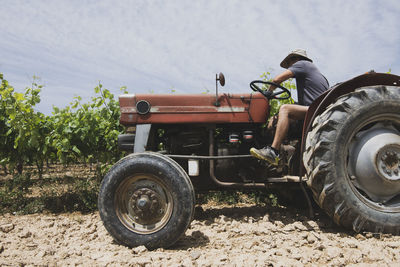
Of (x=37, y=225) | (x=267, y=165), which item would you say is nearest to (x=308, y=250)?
(x=267, y=165)

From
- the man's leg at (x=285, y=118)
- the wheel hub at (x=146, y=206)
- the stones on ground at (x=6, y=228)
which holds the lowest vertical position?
the stones on ground at (x=6, y=228)

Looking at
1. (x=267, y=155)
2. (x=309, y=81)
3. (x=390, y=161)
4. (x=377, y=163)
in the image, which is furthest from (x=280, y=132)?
(x=390, y=161)

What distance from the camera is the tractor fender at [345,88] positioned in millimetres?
3051

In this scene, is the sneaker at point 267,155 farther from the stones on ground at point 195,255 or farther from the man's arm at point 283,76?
the stones on ground at point 195,255

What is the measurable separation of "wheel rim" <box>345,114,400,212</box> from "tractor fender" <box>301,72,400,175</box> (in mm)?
389

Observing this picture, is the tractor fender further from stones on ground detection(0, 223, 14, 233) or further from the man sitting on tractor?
stones on ground detection(0, 223, 14, 233)

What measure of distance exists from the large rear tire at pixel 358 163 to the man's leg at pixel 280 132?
1.12ft

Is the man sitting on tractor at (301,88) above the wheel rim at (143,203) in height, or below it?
above

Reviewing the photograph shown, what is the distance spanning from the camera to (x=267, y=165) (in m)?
3.50

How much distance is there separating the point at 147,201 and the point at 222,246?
2.67 ft

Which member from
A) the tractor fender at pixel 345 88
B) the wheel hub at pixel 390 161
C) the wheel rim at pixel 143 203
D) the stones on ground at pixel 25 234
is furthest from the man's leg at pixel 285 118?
the stones on ground at pixel 25 234

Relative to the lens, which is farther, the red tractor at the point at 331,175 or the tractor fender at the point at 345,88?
the tractor fender at the point at 345,88

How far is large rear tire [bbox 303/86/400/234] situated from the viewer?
2.78 meters

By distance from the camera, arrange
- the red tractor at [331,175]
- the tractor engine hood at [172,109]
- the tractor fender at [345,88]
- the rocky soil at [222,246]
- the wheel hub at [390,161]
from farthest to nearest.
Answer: the tractor engine hood at [172,109], the tractor fender at [345,88], the wheel hub at [390,161], the red tractor at [331,175], the rocky soil at [222,246]
